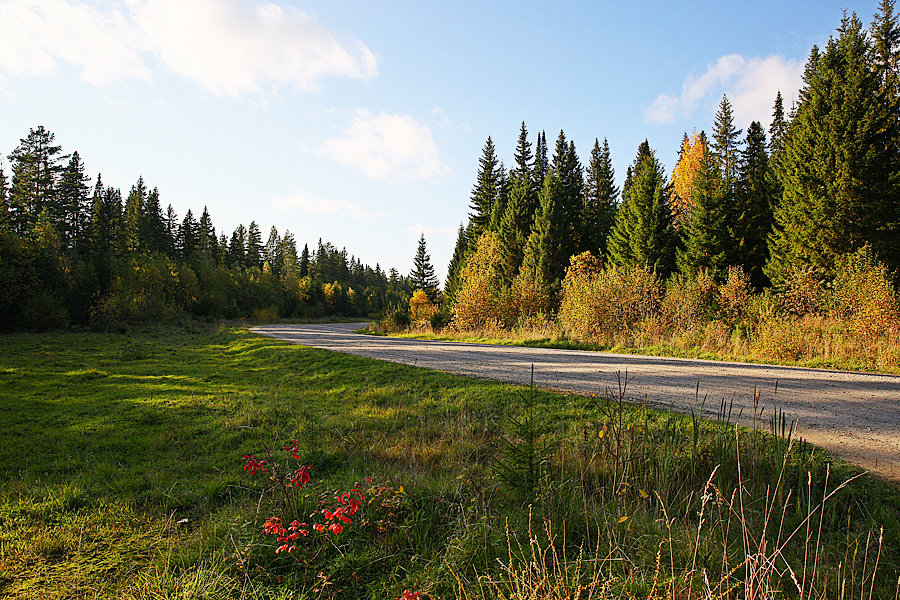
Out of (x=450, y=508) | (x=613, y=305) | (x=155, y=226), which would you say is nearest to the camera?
(x=450, y=508)

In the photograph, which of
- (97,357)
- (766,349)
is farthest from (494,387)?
(97,357)

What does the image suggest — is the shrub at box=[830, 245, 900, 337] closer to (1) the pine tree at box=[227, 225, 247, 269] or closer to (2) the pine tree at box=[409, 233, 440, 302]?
(2) the pine tree at box=[409, 233, 440, 302]

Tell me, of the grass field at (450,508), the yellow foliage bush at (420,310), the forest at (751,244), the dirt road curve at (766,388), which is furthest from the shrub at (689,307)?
the yellow foliage bush at (420,310)

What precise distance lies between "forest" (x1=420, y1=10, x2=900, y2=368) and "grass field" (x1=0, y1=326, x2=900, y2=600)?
8920mm

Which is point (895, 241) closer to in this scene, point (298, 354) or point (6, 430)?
point (298, 354)

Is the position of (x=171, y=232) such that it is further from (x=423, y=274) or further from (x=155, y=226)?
(x=423, y=274)

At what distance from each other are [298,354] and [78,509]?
10711 millimetres

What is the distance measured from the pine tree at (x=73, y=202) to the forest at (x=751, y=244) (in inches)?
1675

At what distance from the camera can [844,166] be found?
751 inches

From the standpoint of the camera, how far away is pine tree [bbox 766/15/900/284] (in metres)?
18.6

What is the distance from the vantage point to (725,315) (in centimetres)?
1717

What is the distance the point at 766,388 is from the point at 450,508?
6309mm

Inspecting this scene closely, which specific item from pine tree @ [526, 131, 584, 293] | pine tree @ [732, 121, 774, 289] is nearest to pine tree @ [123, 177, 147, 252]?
pine tree @ [526, 131, 584, 293]

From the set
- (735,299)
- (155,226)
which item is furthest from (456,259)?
(155,226)
